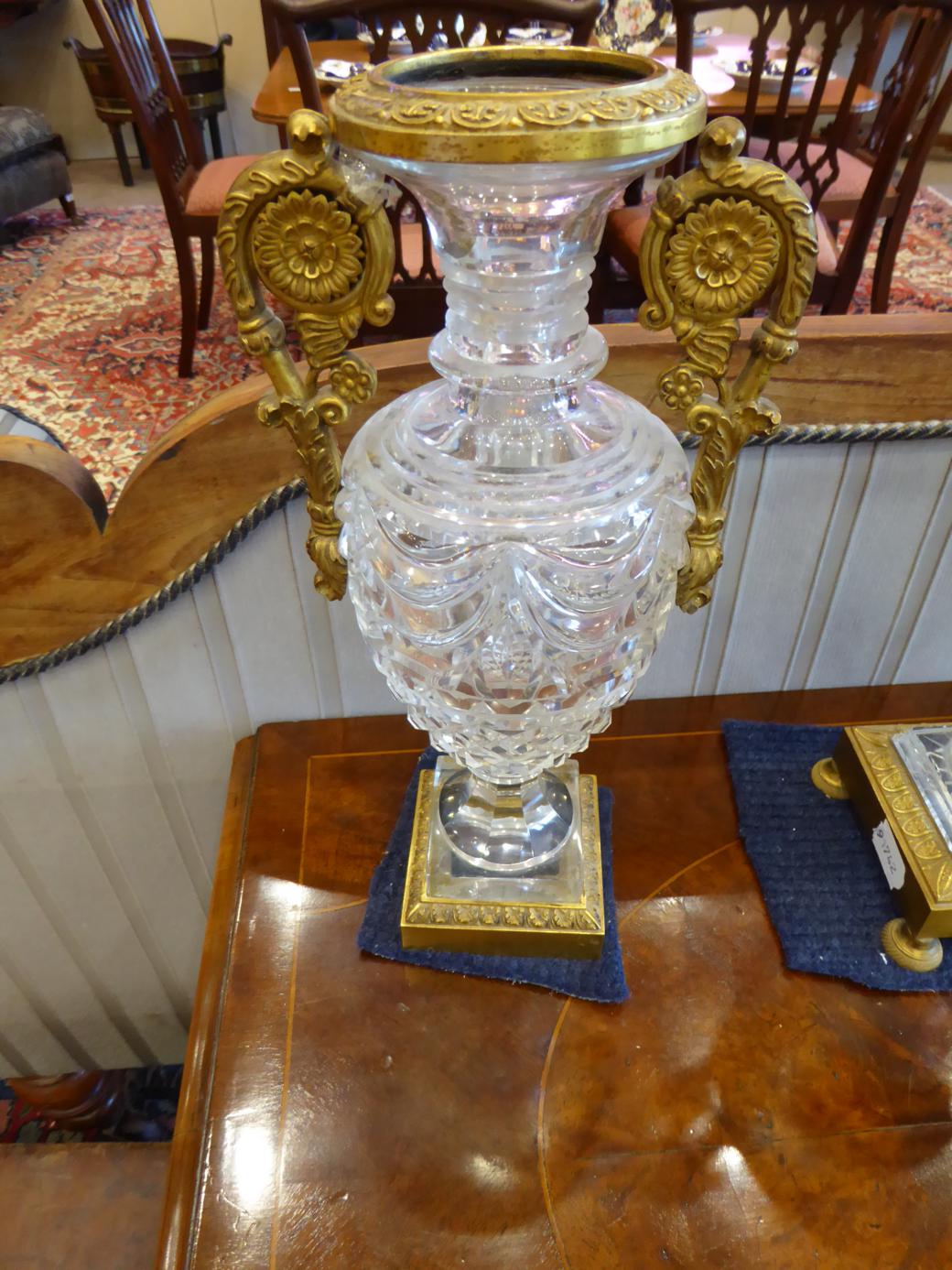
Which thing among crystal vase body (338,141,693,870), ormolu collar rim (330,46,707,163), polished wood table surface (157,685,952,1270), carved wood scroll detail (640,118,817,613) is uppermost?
ormolu collar rim (330,46,707,163)

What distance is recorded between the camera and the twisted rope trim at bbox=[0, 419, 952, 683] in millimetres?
632

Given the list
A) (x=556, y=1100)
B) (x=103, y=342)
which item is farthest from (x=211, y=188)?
(x=556, y=1100)

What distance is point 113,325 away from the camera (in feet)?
8.17

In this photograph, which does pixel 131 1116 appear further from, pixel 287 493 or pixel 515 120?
pixel 515 120

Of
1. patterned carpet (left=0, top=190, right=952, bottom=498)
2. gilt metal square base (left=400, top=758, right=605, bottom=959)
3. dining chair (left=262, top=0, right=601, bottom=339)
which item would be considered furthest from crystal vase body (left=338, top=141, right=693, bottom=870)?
patterned carpet (left=0, top=190, right=952, bottom=498)

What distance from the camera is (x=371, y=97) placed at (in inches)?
13.6

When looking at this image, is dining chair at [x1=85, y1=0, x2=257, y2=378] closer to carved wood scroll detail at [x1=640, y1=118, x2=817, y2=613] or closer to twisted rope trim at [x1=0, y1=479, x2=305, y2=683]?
twisted rope trim at [x1=0, y1=479, x2=305, y2=683]

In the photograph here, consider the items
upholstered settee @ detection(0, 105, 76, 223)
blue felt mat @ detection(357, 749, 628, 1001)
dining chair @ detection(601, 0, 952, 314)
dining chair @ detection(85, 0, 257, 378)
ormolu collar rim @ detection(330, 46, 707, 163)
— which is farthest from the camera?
upholstered settee @ detection(0, 105, 76, 223)

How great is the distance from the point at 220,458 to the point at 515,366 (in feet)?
0.90

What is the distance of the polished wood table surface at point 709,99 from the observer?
1.71 meters

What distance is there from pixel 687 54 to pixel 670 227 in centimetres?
133

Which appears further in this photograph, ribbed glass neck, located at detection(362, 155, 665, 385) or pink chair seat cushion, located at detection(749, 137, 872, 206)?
pink chair seat cushion, located at detection(749, 137, 872, 206)

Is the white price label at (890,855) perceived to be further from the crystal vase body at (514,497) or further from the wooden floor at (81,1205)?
the wooden floor at (81,1205)

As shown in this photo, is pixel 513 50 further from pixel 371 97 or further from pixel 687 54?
pixel 687 54
